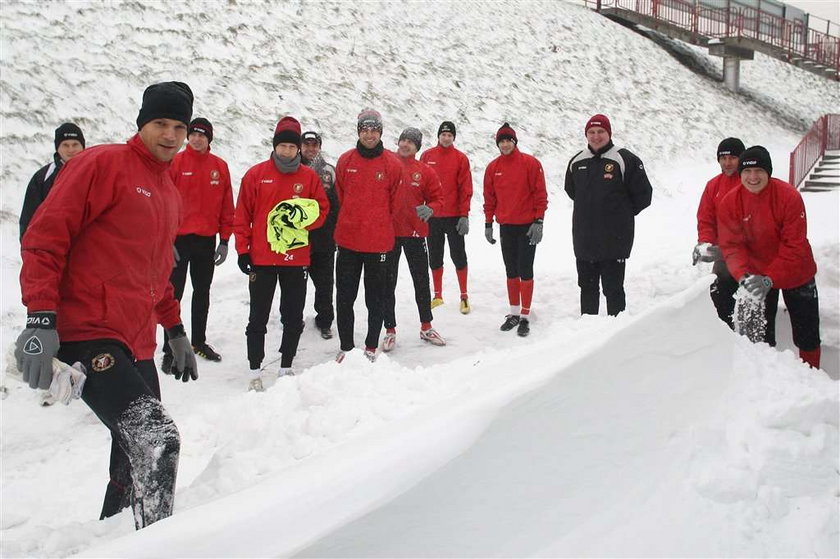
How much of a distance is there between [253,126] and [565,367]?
9.06m

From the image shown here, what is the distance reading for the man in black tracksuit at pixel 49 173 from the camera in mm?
4887

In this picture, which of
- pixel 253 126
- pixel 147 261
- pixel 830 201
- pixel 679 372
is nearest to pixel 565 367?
pixel 679 372

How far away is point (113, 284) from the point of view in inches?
109

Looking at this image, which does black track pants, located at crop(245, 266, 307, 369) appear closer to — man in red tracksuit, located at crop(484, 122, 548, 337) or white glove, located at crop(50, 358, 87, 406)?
man in red tracksuit, located at crop(484, 122, 548, 337)

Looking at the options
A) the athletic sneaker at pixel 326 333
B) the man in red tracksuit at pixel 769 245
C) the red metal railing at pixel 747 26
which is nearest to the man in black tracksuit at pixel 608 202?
the man in red tracksuit at pixel 769 245

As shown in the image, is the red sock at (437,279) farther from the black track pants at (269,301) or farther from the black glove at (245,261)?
the black glove at (245,261)

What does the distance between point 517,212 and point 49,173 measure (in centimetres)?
439

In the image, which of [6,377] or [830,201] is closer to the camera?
[6,377]

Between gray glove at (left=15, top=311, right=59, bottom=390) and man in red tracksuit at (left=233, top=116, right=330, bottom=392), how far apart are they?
118 inches

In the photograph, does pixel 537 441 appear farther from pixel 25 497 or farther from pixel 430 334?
pixel 430 334

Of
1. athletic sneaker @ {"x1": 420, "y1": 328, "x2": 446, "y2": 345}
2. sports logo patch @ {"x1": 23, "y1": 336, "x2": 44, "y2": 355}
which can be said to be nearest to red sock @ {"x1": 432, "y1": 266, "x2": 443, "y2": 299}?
athletic sneaker @ {"x1": 420, "y1": 328, "x2": 446, "y2": 345}

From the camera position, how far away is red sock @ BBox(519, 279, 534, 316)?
24.0 ft

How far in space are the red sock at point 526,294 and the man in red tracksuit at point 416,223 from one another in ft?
3.43

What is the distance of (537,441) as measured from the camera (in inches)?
98.3
